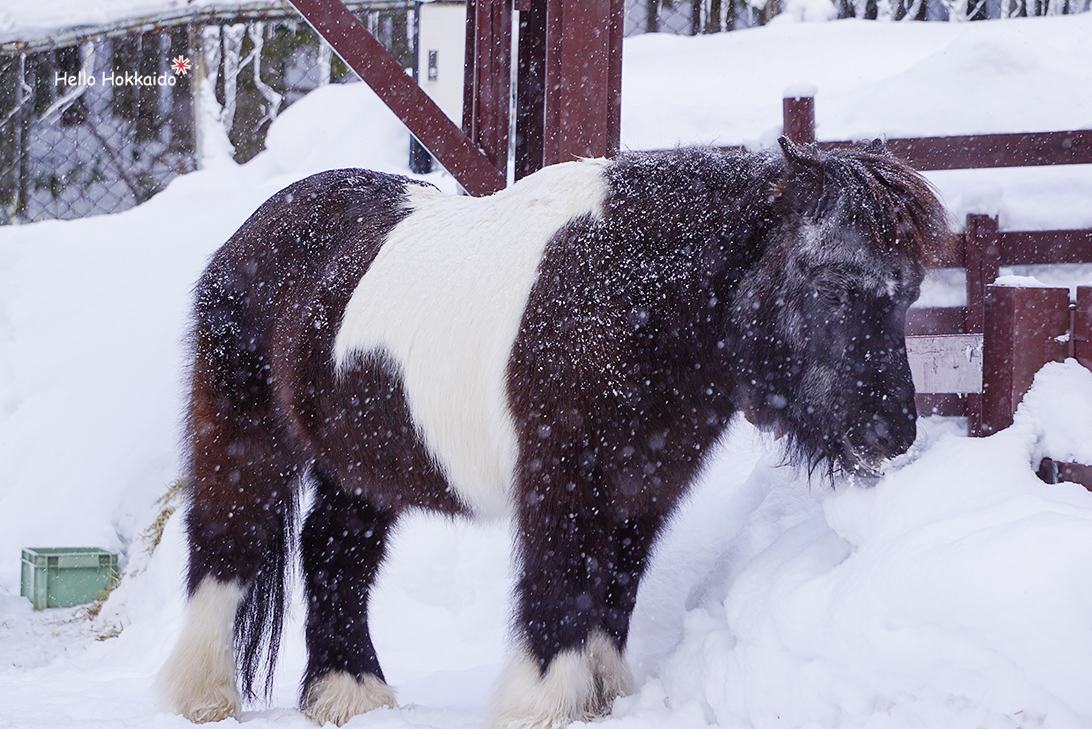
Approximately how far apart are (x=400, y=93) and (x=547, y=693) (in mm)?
2792

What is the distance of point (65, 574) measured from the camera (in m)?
5.54

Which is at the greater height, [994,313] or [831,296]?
[831,296]

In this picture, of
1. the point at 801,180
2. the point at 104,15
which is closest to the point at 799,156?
the point at 801,180

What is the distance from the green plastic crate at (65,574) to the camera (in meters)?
5.46

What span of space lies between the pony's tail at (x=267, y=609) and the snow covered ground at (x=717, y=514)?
0.16 m

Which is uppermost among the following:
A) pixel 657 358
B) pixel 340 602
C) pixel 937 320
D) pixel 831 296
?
pixel 831 296

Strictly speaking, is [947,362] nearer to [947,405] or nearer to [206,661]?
[947,405]

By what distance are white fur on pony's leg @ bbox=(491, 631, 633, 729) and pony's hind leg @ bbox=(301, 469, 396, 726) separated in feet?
2.69

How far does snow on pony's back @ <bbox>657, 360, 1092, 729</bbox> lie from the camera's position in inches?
61.2

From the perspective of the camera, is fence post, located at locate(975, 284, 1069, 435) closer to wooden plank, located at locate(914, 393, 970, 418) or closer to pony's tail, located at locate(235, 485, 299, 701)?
wooden plank, located at locate(914, 393, 970, 418)

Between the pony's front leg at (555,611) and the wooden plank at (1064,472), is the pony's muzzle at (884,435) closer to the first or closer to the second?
the wooden plank at (1064,472)

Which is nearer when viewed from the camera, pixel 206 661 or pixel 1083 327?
pixel 1083 327

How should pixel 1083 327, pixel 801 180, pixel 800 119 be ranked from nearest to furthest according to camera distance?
pixel 801 180 → pixel 1083 327 → pixel 800 119

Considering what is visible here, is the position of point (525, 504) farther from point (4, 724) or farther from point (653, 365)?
point (4, 724)
